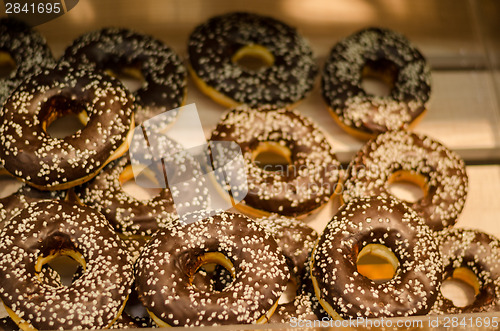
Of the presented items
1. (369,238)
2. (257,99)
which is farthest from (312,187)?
(257,99)

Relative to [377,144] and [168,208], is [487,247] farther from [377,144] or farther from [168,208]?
[168,208]

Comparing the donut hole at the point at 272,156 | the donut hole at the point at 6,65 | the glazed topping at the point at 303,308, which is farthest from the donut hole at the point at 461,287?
the donut hole at the point at 6,65

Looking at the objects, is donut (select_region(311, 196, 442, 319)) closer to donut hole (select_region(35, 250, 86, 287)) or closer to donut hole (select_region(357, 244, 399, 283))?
donut hole (select_region(357, 244, 399, 283))

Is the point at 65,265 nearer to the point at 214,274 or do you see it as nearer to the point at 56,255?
the point at 56,255

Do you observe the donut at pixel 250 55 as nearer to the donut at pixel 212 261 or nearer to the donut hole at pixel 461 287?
the donut at pixel 212 261

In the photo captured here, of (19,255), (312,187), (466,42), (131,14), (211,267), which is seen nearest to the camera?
(19,255)
